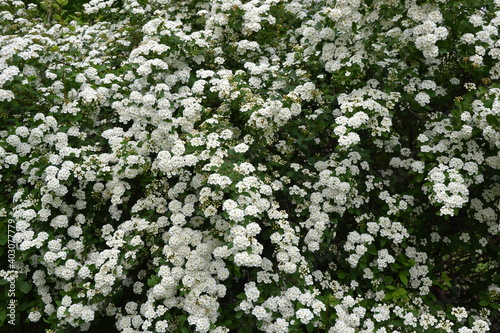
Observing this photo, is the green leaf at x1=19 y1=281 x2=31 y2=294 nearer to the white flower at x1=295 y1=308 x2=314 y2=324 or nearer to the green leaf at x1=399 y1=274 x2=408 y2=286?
the white flower at x1=295 y1=308 x2=314 y2=324

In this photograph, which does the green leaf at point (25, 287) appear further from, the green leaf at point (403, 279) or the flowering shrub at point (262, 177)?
the green leaf at point (403, 279)

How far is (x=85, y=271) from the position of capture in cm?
342

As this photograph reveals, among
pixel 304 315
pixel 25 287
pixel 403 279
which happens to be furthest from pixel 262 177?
pixel 25 287

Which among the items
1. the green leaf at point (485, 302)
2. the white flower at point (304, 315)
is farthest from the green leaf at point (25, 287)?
the green leaf at point (485, 302)

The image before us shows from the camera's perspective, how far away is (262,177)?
3547mm

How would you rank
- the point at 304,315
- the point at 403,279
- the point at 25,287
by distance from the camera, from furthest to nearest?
1. the point at 403,279
2. the point at 25,287
3. the point at 304,315

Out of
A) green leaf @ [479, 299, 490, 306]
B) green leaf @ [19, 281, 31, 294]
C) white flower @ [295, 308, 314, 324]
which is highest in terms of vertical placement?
white flower @ [295, 308, 314, 324]

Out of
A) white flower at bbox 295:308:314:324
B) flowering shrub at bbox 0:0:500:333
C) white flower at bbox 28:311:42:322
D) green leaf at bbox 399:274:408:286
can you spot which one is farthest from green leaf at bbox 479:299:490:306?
white flower at bbox 28:311:42:322

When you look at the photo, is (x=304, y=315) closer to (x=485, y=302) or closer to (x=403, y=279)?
(x=403, y=279)

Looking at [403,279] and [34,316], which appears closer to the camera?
[34,316]

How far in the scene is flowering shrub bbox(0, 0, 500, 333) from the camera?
3.29 meters

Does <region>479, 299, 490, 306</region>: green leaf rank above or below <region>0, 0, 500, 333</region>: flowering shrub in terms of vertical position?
below

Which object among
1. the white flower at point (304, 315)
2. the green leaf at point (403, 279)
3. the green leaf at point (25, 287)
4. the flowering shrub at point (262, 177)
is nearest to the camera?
the white flower at point (304, 315)

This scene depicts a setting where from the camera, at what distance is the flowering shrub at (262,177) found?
329 cm
